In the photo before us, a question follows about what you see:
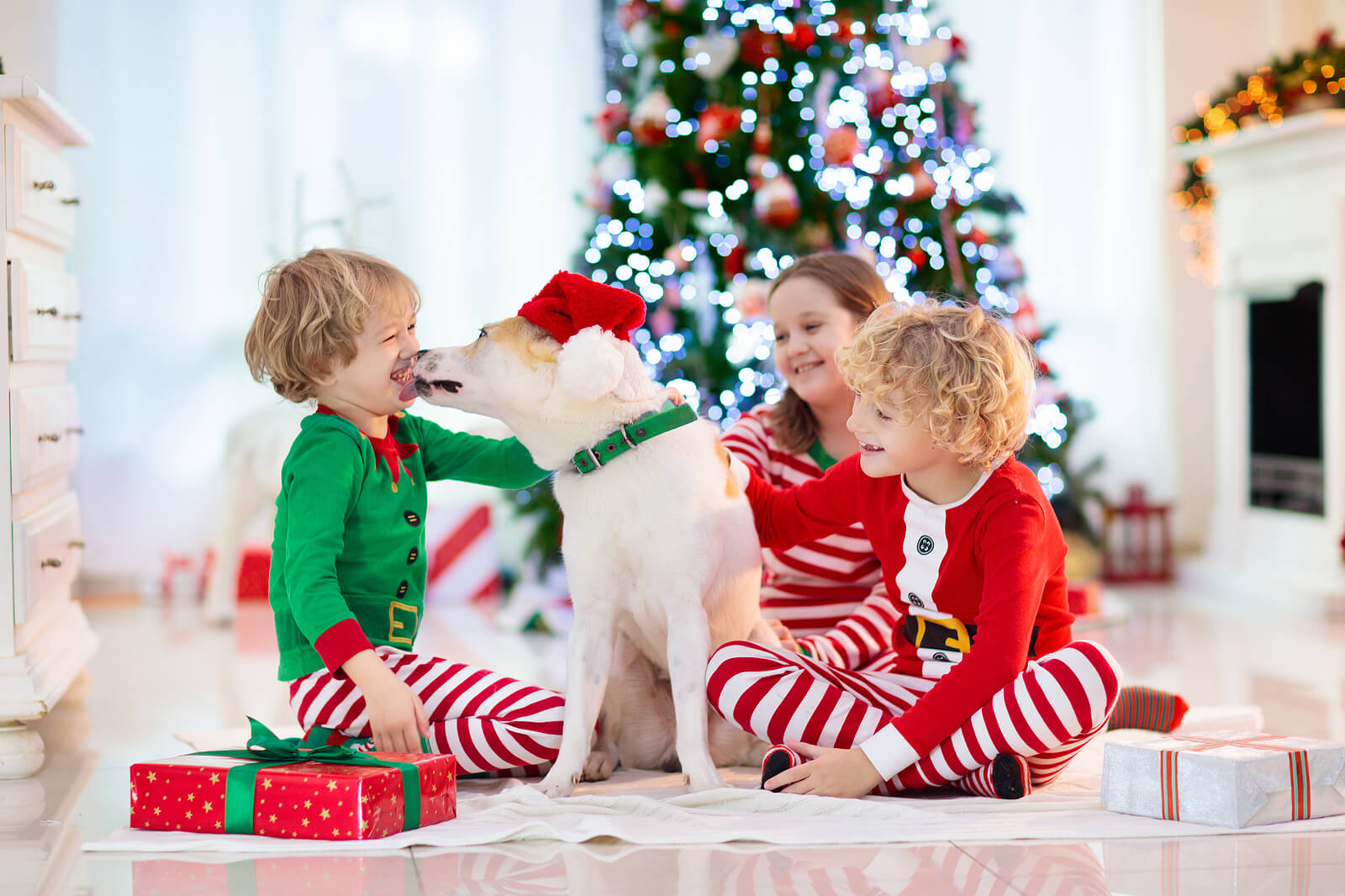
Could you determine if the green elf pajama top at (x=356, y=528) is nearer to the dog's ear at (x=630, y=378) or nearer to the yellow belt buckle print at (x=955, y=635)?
the dog's ear at (x=630, y=378)

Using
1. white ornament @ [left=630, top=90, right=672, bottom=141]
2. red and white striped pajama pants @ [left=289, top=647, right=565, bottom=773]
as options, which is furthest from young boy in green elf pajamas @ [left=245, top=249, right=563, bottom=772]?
white ornament @ [left=630, top=90, right=672, bottom=141]

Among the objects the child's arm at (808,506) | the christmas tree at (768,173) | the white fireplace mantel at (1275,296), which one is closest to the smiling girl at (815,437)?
the child's arm at (808,506)

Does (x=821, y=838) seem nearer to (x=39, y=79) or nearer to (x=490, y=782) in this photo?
(x=490, y=782)

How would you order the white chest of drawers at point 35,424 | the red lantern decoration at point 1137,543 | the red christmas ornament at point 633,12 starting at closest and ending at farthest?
the white chest of drawers at point 35,424
the red christmas ornament at point 633,12
the red lantern decoration at point 1137,543

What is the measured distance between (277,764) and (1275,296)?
3497mm

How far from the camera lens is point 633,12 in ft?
11.6

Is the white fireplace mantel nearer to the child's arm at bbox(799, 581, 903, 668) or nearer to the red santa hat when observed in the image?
the child's arm at bbox(799, 581, 903, 668)

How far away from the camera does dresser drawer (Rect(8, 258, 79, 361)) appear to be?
6.34 feet

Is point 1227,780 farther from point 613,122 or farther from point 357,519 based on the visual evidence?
point 613,122

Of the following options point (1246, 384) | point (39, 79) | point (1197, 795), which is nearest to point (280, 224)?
point (39, 79)

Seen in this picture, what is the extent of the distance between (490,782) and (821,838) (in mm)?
571

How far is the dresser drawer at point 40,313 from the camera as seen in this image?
1.93 metres

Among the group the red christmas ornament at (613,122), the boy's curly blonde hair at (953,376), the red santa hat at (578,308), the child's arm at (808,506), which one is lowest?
the child's arm at (808,506)

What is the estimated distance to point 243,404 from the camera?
4113mm
